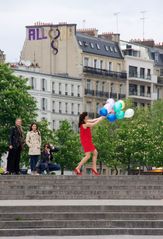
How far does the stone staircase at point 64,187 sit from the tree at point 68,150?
207 ft

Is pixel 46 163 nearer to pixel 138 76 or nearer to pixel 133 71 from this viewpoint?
pixel 133 71

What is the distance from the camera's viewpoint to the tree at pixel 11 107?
94500 mm

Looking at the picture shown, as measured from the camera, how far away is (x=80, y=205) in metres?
37.9

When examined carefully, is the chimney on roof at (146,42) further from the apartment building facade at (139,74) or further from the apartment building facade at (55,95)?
the apartment building facade at (55,95)

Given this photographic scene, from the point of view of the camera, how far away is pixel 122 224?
3622cm

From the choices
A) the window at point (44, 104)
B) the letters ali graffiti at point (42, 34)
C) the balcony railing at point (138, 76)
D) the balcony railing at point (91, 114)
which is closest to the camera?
the window at point (44, 104)

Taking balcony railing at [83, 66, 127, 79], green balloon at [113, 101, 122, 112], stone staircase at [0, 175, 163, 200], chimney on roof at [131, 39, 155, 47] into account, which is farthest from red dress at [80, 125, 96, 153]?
chimney on roof at [131, 39, 155, 47]

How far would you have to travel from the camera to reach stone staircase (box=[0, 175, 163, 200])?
42906 mm

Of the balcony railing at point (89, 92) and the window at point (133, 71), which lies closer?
the balcony railing at point (89, 92)

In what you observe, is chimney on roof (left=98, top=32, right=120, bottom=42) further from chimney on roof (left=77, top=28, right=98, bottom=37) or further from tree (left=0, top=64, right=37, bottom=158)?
tree (left=0, top=64, right=37, bottom=158)

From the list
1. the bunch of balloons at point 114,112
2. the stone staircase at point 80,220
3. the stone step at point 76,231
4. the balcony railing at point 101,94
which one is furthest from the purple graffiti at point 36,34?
the stone step at point 76,231

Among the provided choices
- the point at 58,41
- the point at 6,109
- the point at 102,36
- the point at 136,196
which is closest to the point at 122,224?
the point at 136,196

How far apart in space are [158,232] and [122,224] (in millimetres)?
1126

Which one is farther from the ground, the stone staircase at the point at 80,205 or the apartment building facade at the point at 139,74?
the apartment building facade at the point at 139,74
